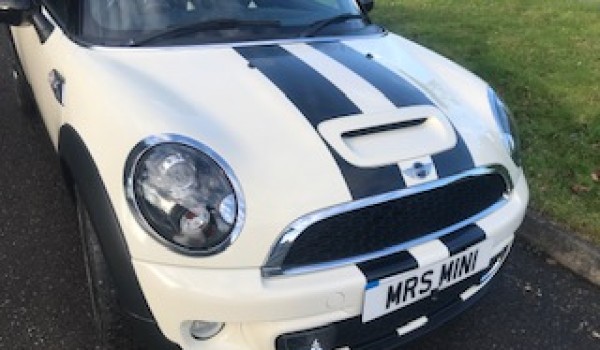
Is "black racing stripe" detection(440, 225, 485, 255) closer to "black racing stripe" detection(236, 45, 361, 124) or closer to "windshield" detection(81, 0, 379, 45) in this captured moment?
"black racing stripe" detection(236, 45, 361, 124)

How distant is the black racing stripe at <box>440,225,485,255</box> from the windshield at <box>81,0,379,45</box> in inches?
40.9

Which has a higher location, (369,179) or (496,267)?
(369,179)

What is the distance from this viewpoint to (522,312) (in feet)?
8.70

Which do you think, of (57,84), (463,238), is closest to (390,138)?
(463,238)

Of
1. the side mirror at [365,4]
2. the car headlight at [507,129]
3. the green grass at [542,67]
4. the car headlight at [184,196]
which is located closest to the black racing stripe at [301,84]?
the car headlight at [184,196]

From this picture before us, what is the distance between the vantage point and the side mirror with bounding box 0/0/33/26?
2.60m

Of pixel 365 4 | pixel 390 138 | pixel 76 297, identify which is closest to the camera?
pixel 390 138

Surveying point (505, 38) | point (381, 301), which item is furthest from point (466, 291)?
point (505, 38)

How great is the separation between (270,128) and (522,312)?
139 centimetres

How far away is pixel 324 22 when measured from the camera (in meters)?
2.72

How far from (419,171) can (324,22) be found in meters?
1.04

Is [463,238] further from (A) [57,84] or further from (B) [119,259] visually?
(A) [57,84]

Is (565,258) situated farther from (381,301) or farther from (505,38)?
(505,38)

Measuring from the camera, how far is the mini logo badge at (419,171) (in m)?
1.90
